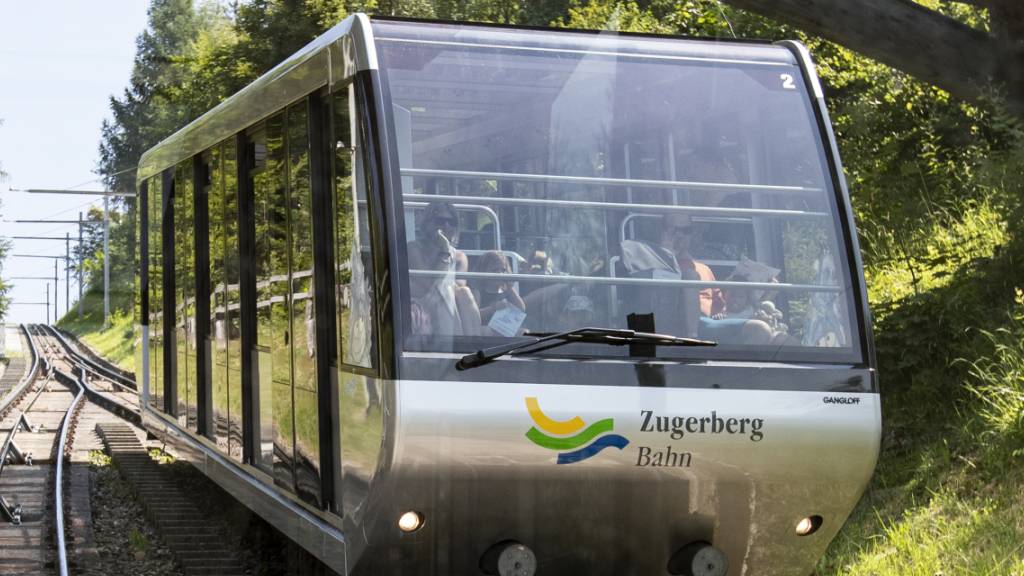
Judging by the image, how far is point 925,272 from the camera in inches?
472

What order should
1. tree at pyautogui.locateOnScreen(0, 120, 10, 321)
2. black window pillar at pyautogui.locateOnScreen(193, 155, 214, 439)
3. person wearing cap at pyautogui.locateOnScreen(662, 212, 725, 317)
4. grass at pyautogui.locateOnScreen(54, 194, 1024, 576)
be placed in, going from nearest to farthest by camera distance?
person wearing cap at pyautogui.locateOnScreen(662, 212, 725, 317) < grass at pyautogui.locateOnScreen(54, 194, 1024, 576) < black window pillar at pyautogui.locateOnScreen(193, 155, 214, 439) < tree at pyautogui.locateOnScreen(0, 120, 10, 321)

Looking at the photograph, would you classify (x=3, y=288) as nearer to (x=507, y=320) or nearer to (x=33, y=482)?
(x=33, y=482)

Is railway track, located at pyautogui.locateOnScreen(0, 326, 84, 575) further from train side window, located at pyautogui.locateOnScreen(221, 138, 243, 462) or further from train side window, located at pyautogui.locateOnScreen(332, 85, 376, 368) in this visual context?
train side window, located at pyautogui.locateOnScreen(332, 85, 376, 368)

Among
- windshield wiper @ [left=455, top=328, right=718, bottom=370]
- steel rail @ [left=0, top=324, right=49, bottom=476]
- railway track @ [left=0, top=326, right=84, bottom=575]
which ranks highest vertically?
windshield wiper @ [left=455, top=328, right=718, bottom=370]

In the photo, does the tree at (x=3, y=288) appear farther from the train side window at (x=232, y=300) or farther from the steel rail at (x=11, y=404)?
the train side window at (x=232, y=300)

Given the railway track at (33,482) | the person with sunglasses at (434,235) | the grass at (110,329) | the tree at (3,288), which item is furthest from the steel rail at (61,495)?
the tree at (3,288)

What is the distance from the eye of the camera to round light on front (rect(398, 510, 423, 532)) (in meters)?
5.82

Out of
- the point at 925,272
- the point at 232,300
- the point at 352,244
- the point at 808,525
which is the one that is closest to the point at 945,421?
the point at 925,272

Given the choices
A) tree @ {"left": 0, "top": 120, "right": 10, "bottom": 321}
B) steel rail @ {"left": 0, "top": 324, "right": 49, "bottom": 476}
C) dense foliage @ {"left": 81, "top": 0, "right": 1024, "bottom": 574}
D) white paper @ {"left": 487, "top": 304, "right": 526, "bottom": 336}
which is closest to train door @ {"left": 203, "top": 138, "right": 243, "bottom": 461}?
dense foliage @ {"left": 81, "top": 0, "right": 1024, "bottom": 574}

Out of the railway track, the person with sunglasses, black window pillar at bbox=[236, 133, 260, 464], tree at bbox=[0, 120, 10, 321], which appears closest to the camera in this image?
the person with sunglasses

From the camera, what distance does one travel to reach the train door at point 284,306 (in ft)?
22.8

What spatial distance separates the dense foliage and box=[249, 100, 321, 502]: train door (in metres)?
2.00

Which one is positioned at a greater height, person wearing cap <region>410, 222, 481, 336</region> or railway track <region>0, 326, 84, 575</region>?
person wearing cap <region>410, 222, 481, 336</region>

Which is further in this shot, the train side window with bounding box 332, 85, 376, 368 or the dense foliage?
the dense foliage
